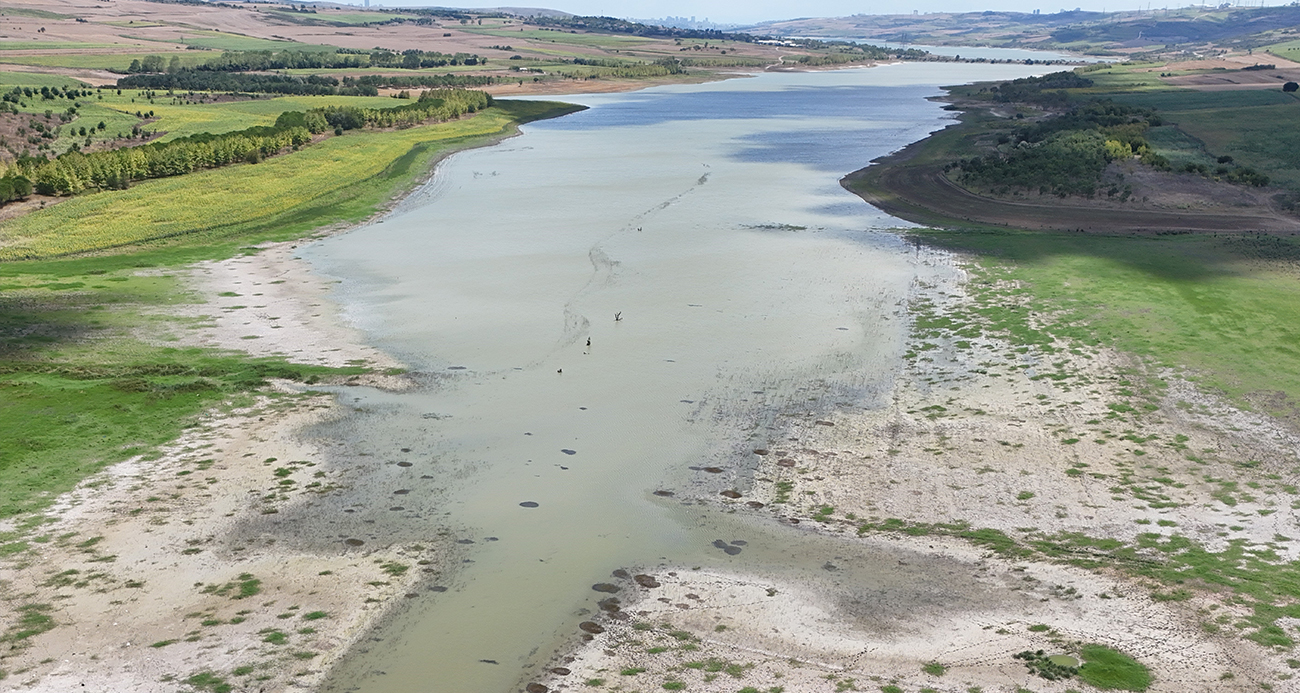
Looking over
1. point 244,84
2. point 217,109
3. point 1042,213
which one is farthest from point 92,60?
point 1042,213

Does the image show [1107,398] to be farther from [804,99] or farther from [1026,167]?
[804,99]

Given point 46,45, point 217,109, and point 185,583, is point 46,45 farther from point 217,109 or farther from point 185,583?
point 185,583

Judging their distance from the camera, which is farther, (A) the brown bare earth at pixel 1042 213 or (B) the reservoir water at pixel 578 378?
(A) the brown bare earth at pixel 1042 213

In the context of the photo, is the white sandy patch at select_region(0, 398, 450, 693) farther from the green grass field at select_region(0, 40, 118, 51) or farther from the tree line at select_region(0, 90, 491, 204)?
the green grass field at select_region(0, 40, 118, 51)

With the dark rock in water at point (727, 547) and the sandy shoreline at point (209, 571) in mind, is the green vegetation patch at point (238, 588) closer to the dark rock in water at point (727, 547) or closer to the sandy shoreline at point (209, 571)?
the sandy shoreline at point (209, 571)

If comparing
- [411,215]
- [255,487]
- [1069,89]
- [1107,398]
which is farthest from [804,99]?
[255,487]

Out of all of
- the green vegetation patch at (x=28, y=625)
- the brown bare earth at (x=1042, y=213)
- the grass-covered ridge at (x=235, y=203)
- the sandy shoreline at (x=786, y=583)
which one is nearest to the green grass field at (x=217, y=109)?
the grass-covered ridge at (x=235, y=203)

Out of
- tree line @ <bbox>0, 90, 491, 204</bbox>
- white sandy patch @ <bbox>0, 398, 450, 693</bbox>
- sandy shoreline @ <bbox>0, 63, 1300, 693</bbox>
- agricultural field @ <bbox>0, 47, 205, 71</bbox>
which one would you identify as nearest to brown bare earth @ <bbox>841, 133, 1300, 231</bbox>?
sandy shoreline @ <bbox>0, 63, 1300, 693</bbox>
